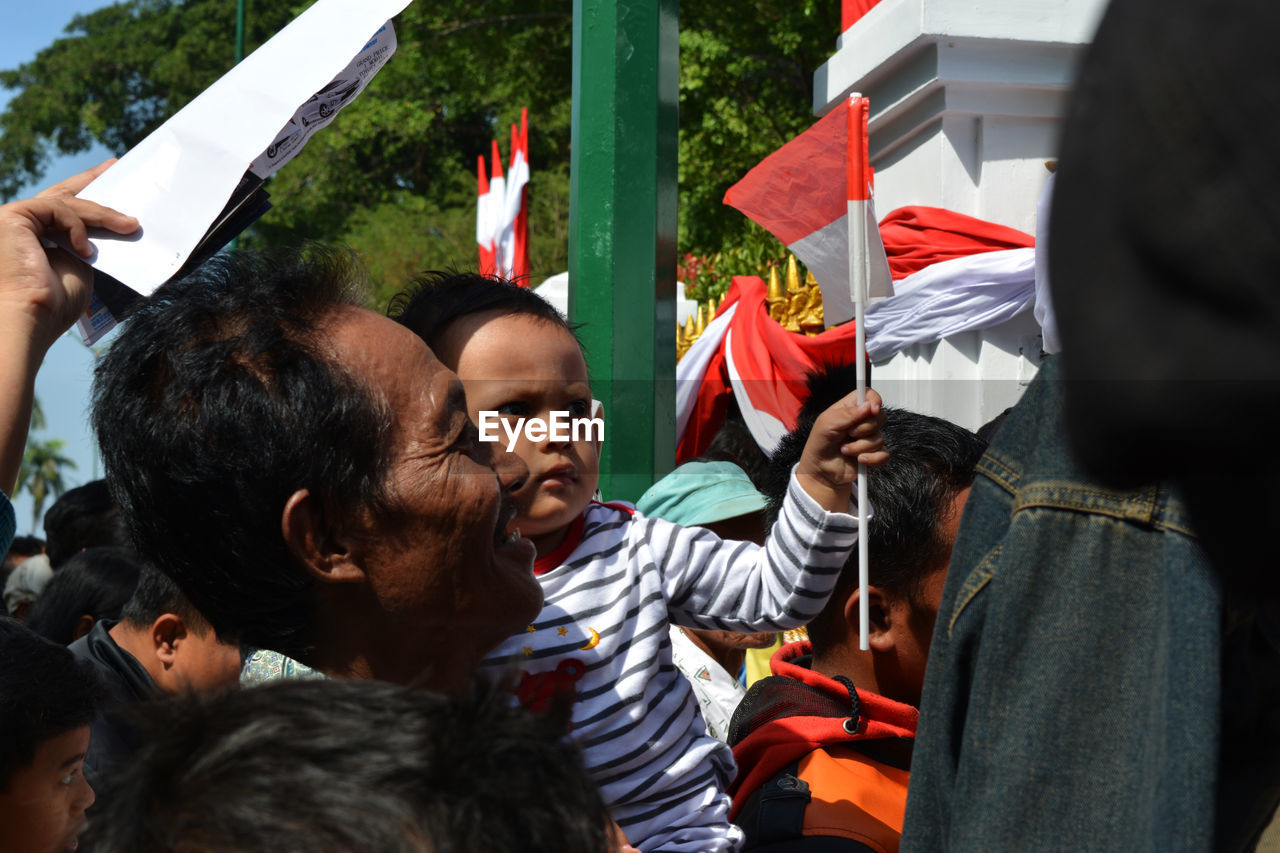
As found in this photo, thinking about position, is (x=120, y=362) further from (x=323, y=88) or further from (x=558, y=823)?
(x=558, y=823)

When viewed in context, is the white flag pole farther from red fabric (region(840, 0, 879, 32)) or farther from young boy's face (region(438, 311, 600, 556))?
red fabric (region(840, 0, 879, 32))

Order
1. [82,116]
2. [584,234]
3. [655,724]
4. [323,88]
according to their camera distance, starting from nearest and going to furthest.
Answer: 1. [323,88]
2. [655,724]
3. [584,234]
4. [82,116]

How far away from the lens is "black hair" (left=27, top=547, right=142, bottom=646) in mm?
3879

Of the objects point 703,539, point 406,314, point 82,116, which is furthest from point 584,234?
point 82,116

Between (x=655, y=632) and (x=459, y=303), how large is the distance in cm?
77

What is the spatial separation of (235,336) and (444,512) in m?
0.38

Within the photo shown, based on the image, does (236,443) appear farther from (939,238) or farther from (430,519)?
(939,238)

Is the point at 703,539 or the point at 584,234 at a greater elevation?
the point at 584,234

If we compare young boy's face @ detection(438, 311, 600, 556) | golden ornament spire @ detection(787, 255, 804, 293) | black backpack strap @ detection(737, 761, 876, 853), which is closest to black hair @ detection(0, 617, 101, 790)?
young boy's face @ detection(438, 311, 600, 556)

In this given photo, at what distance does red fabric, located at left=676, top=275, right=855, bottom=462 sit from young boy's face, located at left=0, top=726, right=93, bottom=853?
3.08 m

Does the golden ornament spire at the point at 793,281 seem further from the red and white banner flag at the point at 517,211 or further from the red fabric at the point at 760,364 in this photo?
the red and white banner flag at the point at 517,211

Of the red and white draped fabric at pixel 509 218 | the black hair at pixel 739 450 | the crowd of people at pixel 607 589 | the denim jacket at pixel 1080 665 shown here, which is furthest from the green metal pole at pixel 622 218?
the red and white draped fabric at pixel 509 218

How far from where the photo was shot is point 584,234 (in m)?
3.48

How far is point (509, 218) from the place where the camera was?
10203mm
